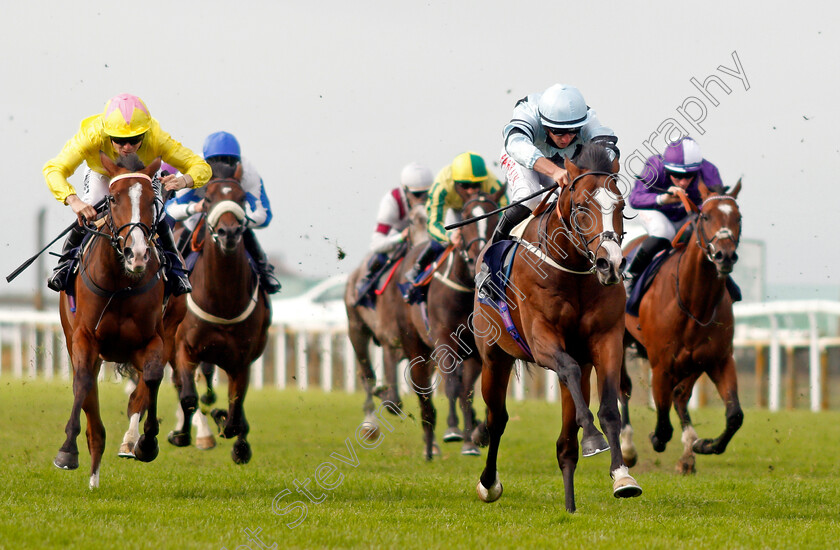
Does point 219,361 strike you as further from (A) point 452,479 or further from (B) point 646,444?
(B) point 646,444

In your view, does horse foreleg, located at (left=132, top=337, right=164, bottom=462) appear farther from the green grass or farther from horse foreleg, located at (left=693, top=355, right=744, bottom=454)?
horse foreleg, located at (left=693, top=355, right=744, bottom=454)

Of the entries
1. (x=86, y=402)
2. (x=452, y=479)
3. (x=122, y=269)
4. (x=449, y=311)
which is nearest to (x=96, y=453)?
(x=86, y=402)

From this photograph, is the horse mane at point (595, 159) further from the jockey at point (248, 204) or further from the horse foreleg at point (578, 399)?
the jockey at point (248, 204)

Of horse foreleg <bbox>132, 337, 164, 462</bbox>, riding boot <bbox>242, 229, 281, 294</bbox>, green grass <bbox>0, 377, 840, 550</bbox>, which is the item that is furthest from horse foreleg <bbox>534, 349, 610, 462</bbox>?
riding boot <bbox>242, 229, 281, 294</bbox>

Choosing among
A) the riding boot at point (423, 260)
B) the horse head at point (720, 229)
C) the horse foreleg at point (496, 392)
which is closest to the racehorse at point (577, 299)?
the horse foreleg at point (496, 392)

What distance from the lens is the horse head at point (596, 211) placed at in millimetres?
5496

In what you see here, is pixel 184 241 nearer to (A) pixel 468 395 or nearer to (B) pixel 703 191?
(A) pixel 468 395

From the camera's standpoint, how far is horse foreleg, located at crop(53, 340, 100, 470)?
657 centimetres

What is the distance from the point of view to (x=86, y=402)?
7.12m

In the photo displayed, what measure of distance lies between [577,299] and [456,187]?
403cm

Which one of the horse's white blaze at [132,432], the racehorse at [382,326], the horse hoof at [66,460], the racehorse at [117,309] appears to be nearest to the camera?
the racehorse at [117,309]

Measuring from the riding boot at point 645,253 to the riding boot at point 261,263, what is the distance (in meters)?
2.85

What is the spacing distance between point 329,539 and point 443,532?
1.94 feet

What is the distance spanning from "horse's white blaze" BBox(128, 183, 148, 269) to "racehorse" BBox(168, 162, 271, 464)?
1734mm
